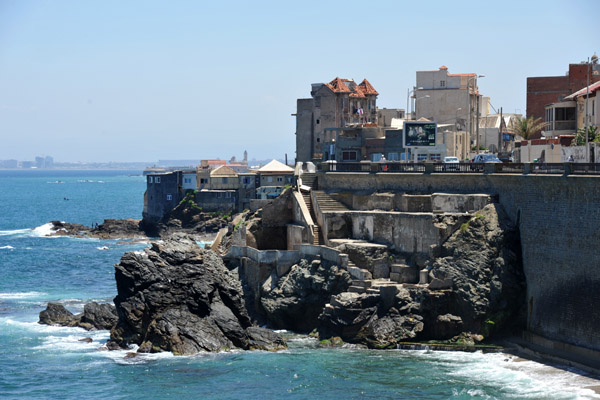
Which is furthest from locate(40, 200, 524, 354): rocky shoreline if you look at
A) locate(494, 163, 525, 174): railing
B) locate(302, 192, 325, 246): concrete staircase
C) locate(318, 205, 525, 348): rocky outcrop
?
locate(302, 192, 325, 246): concrete staircase

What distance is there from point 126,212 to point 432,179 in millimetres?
109110

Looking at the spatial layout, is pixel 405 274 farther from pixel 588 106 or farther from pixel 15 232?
pixel 15 232

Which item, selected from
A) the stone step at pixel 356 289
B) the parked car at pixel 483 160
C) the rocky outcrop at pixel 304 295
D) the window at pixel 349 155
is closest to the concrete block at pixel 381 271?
the rocky outcrop at pixel 304 295

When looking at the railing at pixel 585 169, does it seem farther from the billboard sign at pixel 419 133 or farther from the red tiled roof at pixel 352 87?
the red tiled roof at pixel 352 87

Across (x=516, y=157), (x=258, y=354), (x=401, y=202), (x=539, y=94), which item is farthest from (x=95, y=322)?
(x=539, y=94)

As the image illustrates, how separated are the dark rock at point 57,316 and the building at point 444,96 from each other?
130 feet

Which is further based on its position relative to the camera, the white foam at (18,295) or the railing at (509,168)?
the white foam at (18,295)

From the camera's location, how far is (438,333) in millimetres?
47438

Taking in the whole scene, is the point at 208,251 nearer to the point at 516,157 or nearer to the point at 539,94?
the point at 516,157

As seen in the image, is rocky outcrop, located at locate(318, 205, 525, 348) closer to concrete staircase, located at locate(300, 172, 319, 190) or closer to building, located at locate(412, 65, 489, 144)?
concrete staircase, located at locate(300, 172, 319, 190)

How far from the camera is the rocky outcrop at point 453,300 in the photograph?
47.1m

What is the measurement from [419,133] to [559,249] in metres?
21.1

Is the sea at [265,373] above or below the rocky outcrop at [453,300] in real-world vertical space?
below

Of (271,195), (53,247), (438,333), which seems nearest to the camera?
(438,333)
